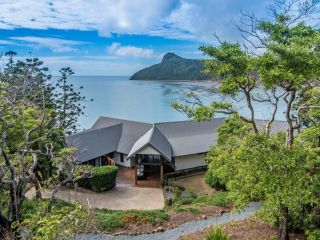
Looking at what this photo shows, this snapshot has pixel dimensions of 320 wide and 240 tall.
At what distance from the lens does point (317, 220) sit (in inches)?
484

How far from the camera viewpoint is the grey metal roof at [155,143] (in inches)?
1035

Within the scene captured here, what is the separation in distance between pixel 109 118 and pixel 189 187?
528 inches

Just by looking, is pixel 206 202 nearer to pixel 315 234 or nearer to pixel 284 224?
pixel 284 224

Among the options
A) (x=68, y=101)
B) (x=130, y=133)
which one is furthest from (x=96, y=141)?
(x=68, y=101)

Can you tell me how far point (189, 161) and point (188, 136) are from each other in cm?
256

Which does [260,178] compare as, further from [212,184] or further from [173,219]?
[212,184]

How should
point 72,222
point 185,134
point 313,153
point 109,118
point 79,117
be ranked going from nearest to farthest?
1. point 72,222
2. point 313,153
3. point 185,134
4. point 109,118
5. point 79,117

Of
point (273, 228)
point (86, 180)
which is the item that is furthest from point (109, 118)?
point (273, 228)

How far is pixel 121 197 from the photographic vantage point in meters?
23.2

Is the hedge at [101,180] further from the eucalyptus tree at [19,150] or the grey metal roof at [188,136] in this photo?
the grey metal roof at [188,136]

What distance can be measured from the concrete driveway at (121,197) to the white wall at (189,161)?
4164mm

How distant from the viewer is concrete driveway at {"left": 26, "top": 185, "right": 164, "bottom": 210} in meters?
21.5

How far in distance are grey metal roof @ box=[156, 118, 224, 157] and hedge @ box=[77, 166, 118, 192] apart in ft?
19.5

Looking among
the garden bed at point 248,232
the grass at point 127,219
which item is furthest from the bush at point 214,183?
the garden bed at point 248,232
